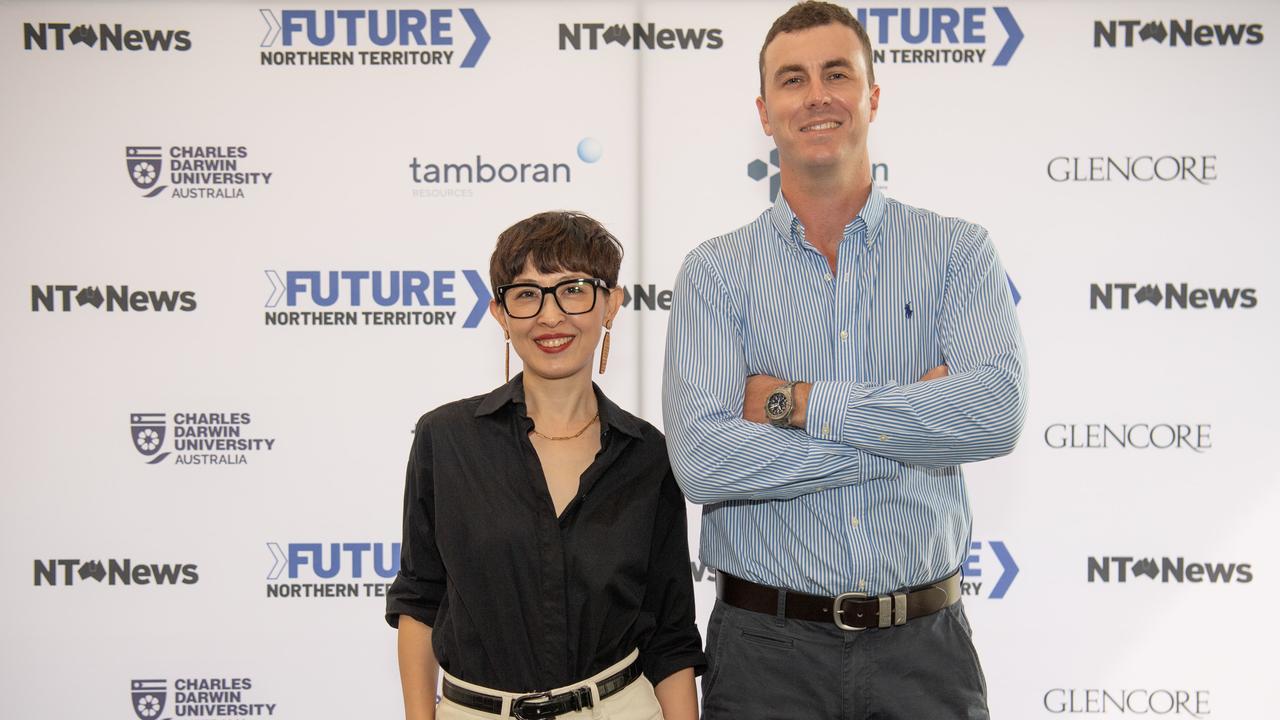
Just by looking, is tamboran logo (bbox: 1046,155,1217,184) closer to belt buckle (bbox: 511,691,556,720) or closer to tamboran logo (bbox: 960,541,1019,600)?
tamboran logo (bbox: 960,541,1019,600)

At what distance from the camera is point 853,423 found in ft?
6.01

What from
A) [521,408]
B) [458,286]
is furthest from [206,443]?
[521,408]

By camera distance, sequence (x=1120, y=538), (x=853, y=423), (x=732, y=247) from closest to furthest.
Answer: (x=853, y=423) < (x=732, y=247) < (x=1120, y=538)

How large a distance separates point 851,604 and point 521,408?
790mm

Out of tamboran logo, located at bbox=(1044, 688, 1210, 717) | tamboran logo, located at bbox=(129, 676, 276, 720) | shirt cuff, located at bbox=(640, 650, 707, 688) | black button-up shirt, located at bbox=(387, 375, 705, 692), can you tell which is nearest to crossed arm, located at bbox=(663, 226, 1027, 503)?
black button-up shirt, located at bbox=(387, 375, 705, 692)

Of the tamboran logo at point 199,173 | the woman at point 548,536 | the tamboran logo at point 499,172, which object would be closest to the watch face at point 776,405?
the woman at point 548,536

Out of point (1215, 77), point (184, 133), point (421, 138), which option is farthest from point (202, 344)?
point (1215, 77)

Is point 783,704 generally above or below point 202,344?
below

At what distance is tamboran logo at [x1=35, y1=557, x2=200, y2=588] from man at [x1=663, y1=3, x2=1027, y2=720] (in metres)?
2.53

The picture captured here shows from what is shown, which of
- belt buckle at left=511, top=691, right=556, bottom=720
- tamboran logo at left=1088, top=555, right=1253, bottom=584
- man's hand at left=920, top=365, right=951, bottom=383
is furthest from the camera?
tamboran logo at left=1088, top=555, right=1253, bottom=584

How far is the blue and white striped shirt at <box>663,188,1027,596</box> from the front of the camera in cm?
184

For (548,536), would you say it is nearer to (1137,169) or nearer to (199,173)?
(199,173)

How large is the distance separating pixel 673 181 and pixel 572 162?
40 centimetres

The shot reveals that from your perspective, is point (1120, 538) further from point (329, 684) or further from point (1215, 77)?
point (329, 684)
